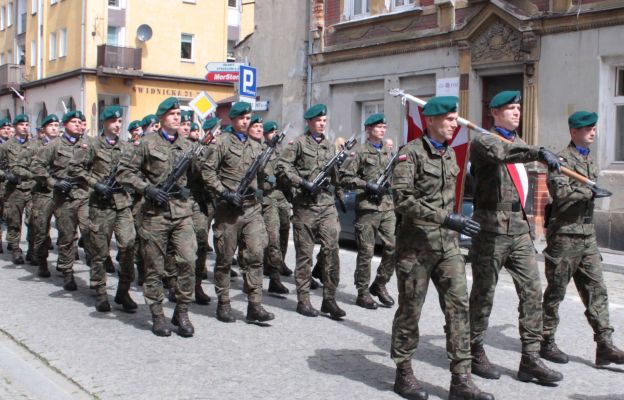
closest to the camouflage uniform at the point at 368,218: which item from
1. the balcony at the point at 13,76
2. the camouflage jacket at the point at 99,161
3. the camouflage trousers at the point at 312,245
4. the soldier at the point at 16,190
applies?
the camouflage trousers at the point at 312,245

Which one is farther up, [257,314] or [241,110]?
[241,110]

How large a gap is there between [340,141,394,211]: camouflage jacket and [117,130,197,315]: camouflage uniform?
1975mm

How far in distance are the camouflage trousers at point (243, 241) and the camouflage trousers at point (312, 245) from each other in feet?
1.57

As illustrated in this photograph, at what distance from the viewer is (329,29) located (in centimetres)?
2106

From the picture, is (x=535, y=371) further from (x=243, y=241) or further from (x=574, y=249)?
(x=243, y=241)

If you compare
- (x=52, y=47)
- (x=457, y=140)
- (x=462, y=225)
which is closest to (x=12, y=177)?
(x=457, y=140)

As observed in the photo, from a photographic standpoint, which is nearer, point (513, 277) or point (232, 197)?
point (513, 277)

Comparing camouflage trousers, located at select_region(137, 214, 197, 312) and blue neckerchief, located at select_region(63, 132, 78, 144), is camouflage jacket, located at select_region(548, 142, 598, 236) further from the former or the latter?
blue neckerchief, located at select_region(63, 132, 78, 144)

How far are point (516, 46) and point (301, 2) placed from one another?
7704mm

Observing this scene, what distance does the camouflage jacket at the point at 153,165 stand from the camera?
23.9 feet

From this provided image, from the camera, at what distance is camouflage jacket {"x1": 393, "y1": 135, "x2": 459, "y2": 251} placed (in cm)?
533

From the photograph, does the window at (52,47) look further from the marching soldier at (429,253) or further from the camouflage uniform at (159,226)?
the marching soldier at (429,253)

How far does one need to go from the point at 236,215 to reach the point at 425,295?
2.81 metres

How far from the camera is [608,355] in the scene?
6.20 m
